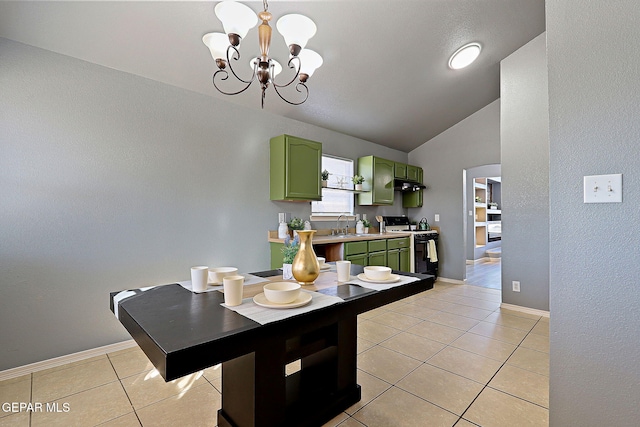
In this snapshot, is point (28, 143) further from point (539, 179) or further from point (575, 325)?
point (539, 179)

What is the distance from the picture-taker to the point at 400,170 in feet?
17.0

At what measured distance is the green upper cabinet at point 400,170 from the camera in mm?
5105

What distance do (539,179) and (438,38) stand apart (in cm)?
203

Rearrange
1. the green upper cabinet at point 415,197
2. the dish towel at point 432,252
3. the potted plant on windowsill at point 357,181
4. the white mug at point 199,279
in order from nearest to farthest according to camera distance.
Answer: the white mug at point 199,279 → the potted plant on windowsill at point 357,181 → the dish towel at point 432,252 → the green upper cabinet at point 415,197

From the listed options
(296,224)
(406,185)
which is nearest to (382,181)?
(406,185)

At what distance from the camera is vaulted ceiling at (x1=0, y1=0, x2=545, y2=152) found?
2.12 m

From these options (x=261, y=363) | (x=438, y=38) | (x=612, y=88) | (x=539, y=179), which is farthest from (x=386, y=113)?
(x=261, y=363)

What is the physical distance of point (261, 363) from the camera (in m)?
1.30

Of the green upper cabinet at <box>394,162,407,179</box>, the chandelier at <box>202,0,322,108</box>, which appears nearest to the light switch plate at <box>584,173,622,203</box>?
the chandelier at <box>202,0,322,108</box>

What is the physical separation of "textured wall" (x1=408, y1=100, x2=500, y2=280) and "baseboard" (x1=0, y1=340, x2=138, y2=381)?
16.0ft

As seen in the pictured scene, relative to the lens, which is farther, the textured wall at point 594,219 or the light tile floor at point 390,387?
the light tile floor at point 390,387

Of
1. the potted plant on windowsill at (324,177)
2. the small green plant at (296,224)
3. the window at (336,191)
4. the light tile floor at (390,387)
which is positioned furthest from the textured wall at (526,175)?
the small green plant at (296,224)

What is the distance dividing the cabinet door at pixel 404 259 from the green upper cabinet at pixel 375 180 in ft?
2.82

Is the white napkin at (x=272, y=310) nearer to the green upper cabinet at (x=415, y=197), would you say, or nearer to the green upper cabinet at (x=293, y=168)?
the green upper cabinet at (x=293, y=168)
